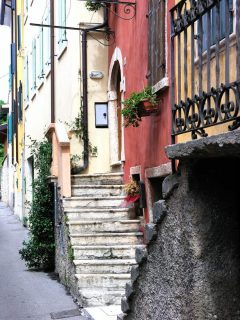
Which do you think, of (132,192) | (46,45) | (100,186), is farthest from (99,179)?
(46,45)

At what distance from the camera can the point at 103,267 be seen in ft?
29.3

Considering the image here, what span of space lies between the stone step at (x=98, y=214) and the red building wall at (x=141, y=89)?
2.70 ft

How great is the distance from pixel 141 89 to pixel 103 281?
3.17m

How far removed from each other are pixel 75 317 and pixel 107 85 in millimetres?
6164

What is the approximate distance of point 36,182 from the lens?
12.6 m

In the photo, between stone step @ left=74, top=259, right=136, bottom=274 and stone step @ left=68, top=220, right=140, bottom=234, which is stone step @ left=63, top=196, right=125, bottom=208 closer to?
stone step @ left=68, top=220, right=140, bottom=234

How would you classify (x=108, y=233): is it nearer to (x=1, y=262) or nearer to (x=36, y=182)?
(x=36, y=182)

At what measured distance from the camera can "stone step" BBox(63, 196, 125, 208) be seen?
10992 millimetres

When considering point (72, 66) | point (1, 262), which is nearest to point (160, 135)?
point (72, 66)

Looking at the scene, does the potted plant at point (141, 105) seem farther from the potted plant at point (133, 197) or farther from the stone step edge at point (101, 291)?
the stone step edge at point (101, 291)

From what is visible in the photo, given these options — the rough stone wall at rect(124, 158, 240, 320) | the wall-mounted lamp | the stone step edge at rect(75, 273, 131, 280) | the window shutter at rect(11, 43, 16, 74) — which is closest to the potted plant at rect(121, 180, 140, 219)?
the stone step edge at rect(75, 273, 131, 280)

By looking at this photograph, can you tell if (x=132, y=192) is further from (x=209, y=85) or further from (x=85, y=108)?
(x=209, y=85)

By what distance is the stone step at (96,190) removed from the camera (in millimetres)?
11531

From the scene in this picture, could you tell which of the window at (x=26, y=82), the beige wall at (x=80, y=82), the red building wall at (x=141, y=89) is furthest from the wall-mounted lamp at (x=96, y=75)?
the window at (x=26, y=82)
